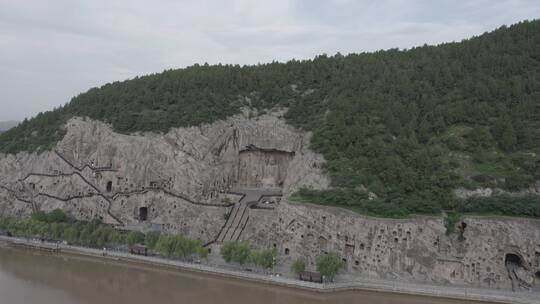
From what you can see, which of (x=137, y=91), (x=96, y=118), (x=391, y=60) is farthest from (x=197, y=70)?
(x=391, y=60)

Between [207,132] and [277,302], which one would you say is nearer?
[277,302]

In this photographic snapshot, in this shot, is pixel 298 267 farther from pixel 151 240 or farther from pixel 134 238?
pixel 134 238

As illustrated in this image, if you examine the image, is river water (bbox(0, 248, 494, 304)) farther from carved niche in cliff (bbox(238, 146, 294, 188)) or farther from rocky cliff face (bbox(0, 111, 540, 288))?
carved niche in cliff (bbox(238, 146, 294, 188))

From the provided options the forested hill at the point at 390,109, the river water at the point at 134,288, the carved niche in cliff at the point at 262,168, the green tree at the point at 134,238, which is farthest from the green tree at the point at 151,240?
the forested hill at the point at 390,109

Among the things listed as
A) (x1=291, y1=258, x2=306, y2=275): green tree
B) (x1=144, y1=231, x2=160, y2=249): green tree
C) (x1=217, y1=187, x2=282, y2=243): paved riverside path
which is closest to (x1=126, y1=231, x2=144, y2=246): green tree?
(x1=144, y1=231, x2=160, y2=249): green tree

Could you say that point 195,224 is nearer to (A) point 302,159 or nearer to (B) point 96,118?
(A) point 302,159

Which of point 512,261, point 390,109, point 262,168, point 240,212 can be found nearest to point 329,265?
point 512,261
